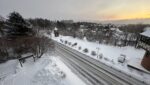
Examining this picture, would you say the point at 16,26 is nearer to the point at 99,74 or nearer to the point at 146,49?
the point at 99,74

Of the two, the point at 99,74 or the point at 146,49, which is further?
the point at 146,49

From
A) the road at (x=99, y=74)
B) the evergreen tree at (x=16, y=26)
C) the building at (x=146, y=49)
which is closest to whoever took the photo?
the road at (x=99, y=74)

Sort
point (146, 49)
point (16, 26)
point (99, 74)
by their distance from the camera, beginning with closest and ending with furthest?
point (99, 74) → point (146, 49) → point (16, 26)

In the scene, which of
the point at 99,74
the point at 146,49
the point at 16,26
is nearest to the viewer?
the point at 99,74

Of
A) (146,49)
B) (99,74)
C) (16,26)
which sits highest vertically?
(16,26)

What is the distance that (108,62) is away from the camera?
1911 centimetres

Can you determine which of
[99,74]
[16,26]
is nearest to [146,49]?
[99,74]

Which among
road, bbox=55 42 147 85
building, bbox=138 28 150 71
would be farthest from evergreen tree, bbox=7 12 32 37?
building, bbox=138 28 150 71

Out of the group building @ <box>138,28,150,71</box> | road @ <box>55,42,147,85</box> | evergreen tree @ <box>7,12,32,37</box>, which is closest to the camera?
road @ <box>55,42,147,85</box>

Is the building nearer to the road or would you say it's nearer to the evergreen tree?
the road

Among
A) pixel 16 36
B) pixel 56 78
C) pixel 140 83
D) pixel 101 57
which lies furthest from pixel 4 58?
pixel 140 83

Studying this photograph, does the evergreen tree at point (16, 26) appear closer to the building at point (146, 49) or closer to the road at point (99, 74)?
the road at point (99, 74)

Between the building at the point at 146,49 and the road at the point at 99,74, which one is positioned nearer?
the road at the point at 99,74

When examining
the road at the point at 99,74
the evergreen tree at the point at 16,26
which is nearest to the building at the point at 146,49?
the road at the point at 99,74
